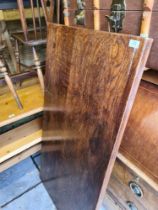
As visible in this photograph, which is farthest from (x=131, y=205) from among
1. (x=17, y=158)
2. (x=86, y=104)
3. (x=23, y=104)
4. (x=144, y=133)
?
(x=23, y=104)

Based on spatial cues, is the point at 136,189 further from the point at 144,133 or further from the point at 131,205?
the point at 144,133

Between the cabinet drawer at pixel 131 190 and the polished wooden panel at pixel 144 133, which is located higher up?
the polished wooden panel at pixel 144 133

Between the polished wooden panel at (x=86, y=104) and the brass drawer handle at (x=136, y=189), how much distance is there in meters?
0.19

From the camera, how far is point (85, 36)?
2.49 ft

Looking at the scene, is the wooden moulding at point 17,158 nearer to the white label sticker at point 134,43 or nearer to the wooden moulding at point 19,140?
the wooden moulding at point 19,140

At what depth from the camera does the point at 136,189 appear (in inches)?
34.0

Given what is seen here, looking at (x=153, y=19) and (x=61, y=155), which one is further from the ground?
(x=153, y=19)

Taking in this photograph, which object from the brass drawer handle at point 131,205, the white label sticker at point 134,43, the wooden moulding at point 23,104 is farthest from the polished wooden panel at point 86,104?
the brass drawer handle at point 131,205

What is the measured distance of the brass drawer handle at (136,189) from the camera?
846mm

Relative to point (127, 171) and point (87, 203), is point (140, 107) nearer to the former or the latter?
point (127, 171)

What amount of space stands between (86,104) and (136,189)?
0.48 metres

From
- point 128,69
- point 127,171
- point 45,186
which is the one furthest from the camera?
point 45,186

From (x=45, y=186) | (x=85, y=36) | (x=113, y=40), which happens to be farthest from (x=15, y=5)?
(x=45, y=186)

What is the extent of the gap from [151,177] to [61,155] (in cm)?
51
